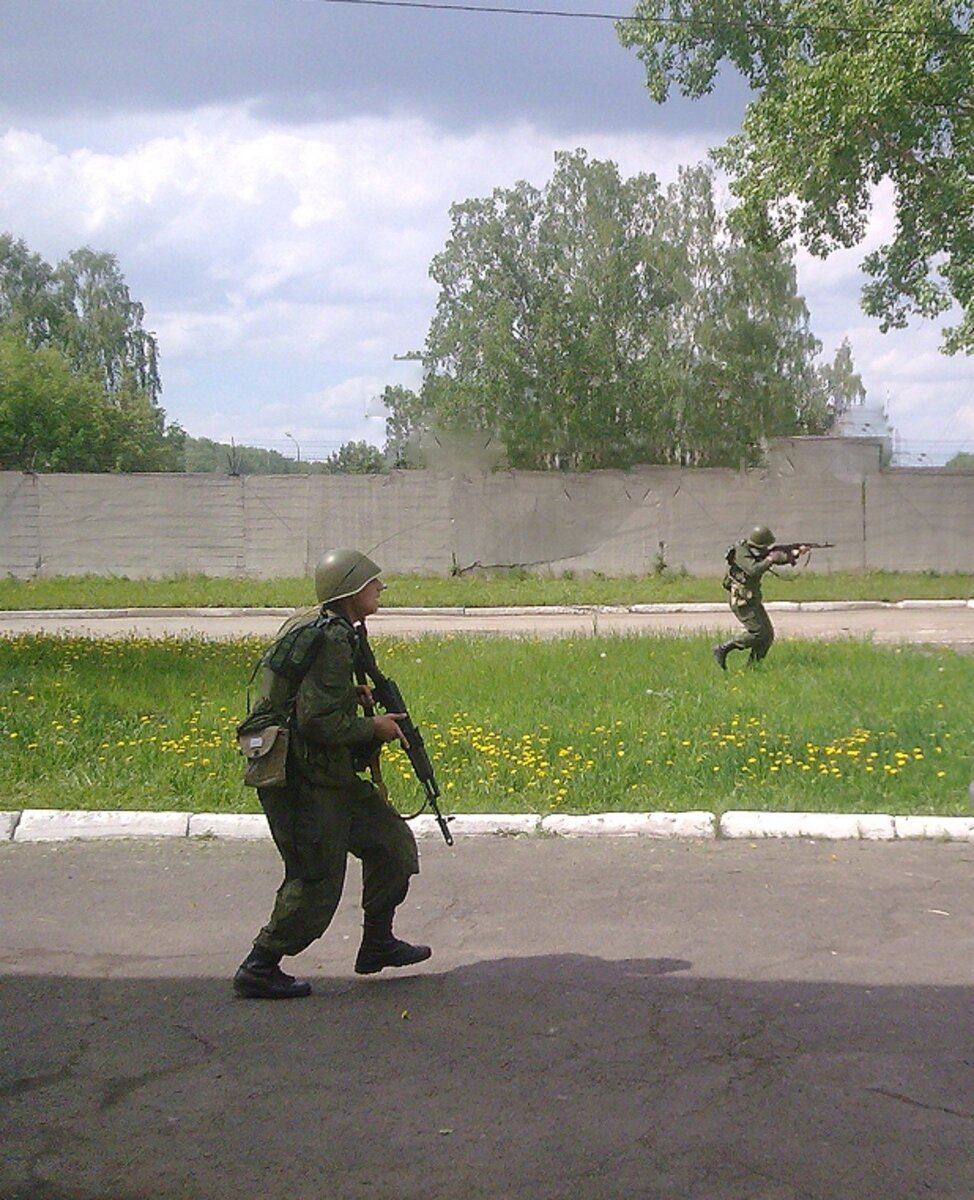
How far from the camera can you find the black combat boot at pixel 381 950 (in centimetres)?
461

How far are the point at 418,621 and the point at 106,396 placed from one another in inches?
984

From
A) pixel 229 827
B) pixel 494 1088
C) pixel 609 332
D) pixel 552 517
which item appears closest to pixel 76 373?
pixel 609 332

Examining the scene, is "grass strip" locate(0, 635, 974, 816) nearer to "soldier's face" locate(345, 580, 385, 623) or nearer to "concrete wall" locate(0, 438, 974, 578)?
"soldier's face" locate(345, 580, 385, 623)

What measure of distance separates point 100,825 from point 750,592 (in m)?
6.46

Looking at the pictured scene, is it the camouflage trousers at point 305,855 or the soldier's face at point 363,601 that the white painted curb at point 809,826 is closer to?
the camouflage trousers at point 305,855

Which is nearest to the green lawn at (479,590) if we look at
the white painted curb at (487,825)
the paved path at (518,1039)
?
the white painted curb at (487,825)

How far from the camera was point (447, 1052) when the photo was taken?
395 centimetres

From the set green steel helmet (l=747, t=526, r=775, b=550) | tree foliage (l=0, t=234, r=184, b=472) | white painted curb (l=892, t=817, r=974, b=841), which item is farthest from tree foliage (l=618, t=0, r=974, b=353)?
tree foliage (l=0, t=234, r=184, b=472)

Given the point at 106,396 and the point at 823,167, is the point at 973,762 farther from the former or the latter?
the point at 106,396

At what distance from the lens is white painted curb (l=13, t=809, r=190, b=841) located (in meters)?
6.59

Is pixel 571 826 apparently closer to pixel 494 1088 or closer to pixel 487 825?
pixel 487 825

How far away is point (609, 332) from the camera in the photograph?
3681cm

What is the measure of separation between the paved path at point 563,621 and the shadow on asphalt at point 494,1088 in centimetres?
1056

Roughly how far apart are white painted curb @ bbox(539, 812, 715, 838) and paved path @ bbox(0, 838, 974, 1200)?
40 cm
